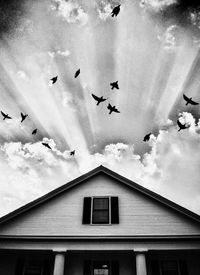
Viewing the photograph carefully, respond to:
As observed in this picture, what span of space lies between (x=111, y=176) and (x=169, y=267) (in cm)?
532

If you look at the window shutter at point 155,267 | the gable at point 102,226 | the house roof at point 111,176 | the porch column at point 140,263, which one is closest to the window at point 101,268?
the gable at point 102,226

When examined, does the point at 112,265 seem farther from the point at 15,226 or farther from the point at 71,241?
the point at 15,226

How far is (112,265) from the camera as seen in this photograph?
1193cm

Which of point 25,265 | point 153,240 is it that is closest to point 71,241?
point 25,265

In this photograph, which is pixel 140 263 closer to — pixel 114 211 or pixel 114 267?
pixel 114 267

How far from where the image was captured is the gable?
38.3ft

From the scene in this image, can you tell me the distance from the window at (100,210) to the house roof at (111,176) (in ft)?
3.66

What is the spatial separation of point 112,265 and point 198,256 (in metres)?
4.28

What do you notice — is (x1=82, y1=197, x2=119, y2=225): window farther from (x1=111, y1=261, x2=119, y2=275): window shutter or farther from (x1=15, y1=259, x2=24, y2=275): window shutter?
(x1=15, y1=259, x2=24, y2=275): window shutter

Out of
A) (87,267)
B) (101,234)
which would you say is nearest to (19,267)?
(87,267)

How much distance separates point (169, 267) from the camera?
38.8 ft

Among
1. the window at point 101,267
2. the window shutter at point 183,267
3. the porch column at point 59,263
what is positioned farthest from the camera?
the window at point 101,267

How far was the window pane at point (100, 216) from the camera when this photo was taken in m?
12.3

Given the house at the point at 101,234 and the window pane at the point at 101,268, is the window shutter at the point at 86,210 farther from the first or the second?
the window pane at the point at 101,268
